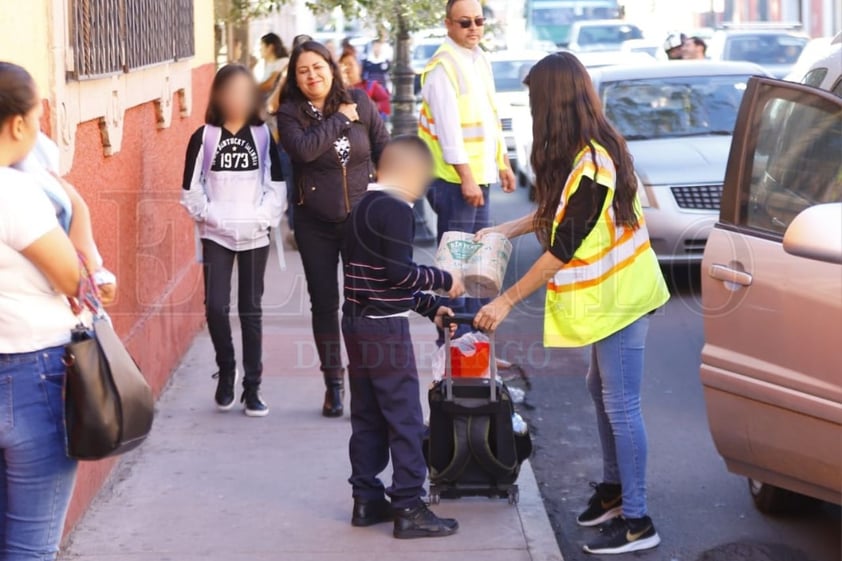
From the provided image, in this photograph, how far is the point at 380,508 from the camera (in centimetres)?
565

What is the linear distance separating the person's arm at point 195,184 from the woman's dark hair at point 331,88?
0.56 m

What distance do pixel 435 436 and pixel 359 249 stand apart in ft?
3.14

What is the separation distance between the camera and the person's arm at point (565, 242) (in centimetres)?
511

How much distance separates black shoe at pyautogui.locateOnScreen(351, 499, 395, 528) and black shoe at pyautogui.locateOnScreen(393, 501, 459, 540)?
0.15 meters

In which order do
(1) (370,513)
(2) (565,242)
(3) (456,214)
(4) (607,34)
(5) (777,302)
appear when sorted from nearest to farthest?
(5) (777,302)
(2) (565,242)
(1) (370,513)
(3) (456,214)
(4) (607,34)

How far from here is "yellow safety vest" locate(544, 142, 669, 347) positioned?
517cm

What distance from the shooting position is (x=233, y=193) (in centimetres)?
710

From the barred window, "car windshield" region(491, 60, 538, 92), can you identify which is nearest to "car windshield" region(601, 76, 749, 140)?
the barred window

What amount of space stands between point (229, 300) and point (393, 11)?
22.3 ft

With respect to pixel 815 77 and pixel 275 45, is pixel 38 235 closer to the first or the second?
pixel 815 77

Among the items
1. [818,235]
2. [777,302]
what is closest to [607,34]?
[777,302]

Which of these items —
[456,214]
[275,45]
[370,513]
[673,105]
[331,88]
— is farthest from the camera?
[275,45]

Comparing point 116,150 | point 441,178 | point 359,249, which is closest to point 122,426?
point 359,249

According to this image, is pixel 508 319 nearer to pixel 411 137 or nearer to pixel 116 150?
pixel 116 150
